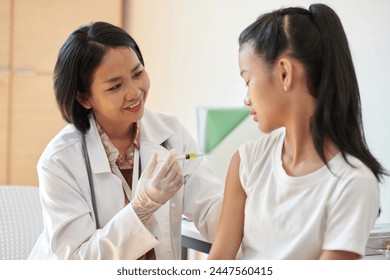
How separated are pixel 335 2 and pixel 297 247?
114cm

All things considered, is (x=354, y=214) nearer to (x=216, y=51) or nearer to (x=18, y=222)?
(x=18, y=222)

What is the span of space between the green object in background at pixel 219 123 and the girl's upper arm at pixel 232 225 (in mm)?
664

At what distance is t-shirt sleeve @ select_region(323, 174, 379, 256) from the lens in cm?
122

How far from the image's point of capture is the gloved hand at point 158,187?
1.62 m

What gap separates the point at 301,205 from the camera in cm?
131

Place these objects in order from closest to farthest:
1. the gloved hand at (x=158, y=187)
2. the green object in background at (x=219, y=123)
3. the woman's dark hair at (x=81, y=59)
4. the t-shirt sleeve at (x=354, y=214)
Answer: the t-shirt sleeve at (x=354, y=214), the gloved hand at (x=158, y=187), the woman's dark hair at (x=81, y=59), the green object in background at (x=219, y=123)

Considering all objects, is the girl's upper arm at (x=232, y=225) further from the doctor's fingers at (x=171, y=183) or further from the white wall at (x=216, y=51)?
the white wall at (x=216, y=51)

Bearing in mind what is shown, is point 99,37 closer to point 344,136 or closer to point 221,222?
point 221,222

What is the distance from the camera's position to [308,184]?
1.31 metres

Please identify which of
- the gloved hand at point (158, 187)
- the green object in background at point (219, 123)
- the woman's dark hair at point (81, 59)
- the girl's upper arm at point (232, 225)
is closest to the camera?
the girl's upper arm at point (232, 225)

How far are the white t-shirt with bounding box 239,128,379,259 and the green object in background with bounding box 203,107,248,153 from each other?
2.12 ft

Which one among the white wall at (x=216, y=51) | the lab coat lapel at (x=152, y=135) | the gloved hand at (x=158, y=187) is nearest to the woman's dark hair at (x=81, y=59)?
the lab coat lapel at (x=152, y=135)

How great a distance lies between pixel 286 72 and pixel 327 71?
0.08 metres

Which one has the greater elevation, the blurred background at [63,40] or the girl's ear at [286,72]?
the girl's ear at [286,72]
